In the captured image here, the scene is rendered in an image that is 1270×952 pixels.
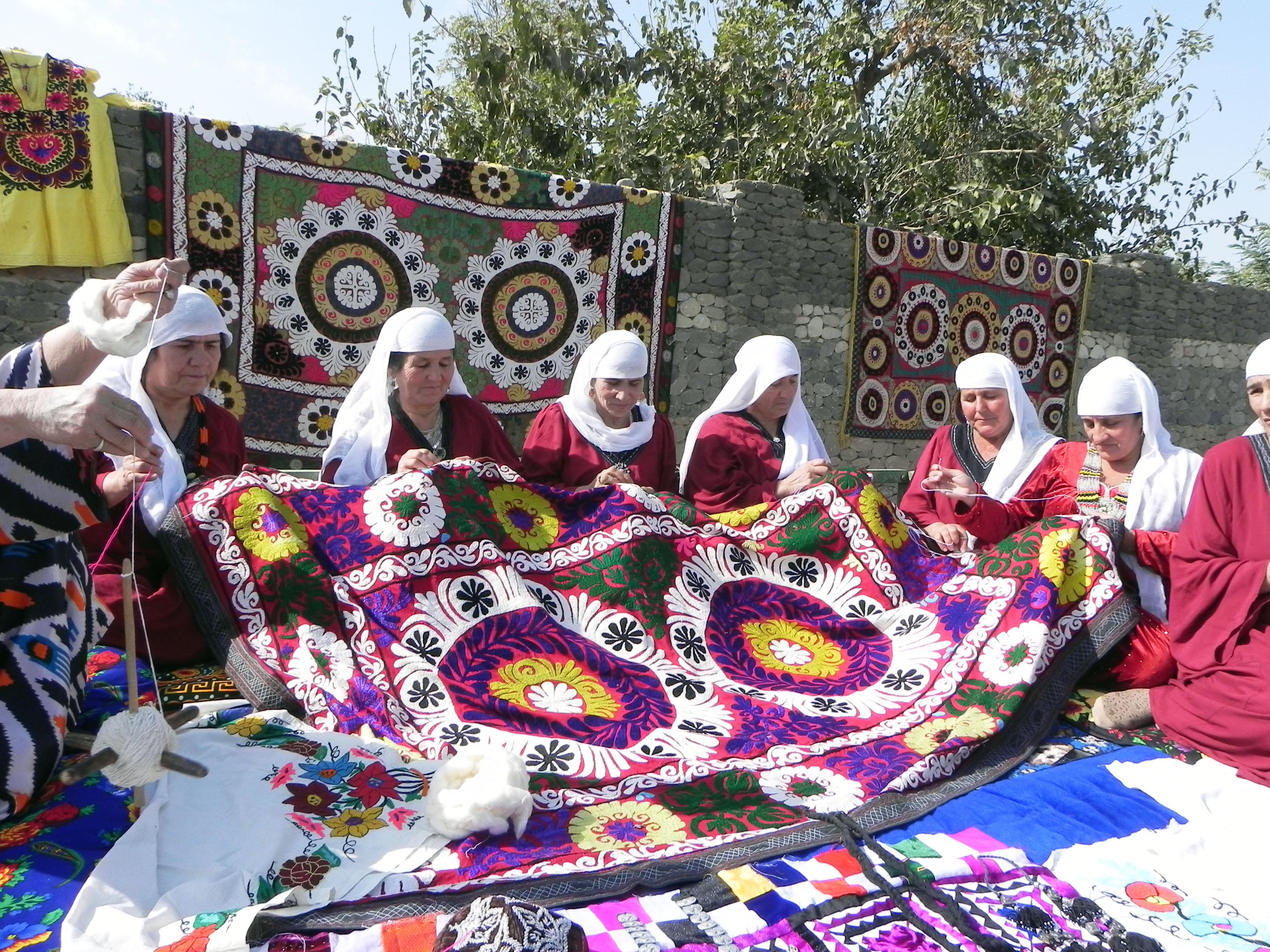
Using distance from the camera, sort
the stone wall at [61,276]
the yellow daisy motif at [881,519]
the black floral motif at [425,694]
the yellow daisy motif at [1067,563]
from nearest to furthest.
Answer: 1. the black floral motif at [425,694]
2. the yellow daisy motif at [1067,563]
3. the yellow daisy motif at [881,519]
4. the stone wall at [61,276]

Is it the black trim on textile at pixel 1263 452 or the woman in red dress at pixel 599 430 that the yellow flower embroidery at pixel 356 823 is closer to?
the woman in red dress at pixel 599 430

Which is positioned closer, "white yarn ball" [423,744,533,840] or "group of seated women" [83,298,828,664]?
"white yarn ball" [423,744,533,840]

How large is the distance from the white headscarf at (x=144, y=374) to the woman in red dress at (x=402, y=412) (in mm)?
619

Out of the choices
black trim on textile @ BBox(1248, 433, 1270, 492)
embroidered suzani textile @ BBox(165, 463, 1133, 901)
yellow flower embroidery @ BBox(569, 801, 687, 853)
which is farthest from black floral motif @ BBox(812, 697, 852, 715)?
black trim on textile @ BBox(1248, 433, 1270, 492)

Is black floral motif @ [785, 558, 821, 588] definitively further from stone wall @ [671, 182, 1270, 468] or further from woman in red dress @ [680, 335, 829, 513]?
stone wall @ [671, 182, 1270, 468]

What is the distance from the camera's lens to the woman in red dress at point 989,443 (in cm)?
424

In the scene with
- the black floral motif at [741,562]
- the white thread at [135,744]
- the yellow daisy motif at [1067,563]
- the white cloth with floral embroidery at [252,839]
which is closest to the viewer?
the white cloth with floral embroidery at [252,839]

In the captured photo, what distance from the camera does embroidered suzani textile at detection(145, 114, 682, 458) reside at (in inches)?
205

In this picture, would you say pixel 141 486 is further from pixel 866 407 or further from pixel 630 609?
pixel 866 407

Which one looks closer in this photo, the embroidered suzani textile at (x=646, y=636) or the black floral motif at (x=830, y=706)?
the embroidered suzani textile at (x=646, y=636)

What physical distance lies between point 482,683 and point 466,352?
3.68m

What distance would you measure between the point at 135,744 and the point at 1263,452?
3.22m

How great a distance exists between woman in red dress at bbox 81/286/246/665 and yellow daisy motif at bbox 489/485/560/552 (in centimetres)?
99

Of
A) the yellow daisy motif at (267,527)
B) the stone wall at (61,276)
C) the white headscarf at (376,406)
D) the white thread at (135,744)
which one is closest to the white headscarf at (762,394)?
the white headscarf at (376,406)
